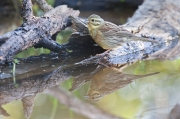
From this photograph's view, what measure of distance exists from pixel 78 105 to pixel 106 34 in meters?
1.38

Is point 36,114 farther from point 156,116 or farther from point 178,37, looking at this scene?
point 178,37

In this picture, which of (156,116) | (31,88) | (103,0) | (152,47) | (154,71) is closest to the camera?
(156,116)

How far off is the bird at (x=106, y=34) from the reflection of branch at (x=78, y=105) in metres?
1.01

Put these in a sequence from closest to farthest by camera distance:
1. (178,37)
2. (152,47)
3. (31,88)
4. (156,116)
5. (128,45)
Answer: (156,116), (31,88), (128,45), (152,47), (178,37)

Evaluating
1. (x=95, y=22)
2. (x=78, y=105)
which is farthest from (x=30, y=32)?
(x=78, y=105)

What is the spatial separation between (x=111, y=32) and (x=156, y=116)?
5.28ft

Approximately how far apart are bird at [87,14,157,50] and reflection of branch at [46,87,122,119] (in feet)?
3.32

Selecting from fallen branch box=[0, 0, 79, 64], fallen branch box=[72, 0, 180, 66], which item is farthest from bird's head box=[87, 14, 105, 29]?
fallen branch box=[0, 0, 79, 64]

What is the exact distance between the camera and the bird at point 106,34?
404cm

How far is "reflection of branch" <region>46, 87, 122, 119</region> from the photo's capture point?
105 inches

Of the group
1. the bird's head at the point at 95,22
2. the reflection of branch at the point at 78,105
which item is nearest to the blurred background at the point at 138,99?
the reflection of branch at the point at 78,105

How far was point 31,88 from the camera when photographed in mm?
3234

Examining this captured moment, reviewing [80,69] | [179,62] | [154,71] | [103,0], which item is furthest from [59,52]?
[103,0]

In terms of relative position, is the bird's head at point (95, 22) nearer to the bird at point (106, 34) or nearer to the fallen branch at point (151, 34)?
the bird at point (106, 34)
